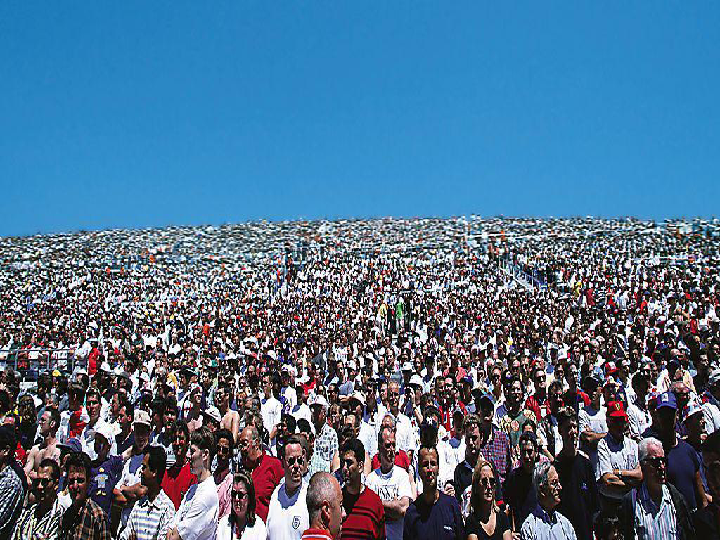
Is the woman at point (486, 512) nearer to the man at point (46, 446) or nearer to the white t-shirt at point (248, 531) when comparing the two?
the white t-shirt at point (248, 531)

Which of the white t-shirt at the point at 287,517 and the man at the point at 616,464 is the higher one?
the man at the point at 616,464

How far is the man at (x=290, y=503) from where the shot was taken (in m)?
3.91

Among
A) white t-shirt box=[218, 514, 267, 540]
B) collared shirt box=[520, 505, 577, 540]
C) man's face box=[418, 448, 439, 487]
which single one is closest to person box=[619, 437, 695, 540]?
collared shirt box=[520, 505, 577, 540]

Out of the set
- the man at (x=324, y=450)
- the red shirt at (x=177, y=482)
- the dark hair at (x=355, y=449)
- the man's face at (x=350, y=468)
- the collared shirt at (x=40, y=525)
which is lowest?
the collared shirt at (x=40, y=525)

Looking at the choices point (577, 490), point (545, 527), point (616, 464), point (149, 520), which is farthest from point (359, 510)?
point (616, 464)

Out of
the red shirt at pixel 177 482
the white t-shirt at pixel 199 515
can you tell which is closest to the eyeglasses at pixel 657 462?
→ the white t-shirt at pixel 199 515

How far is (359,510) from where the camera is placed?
3.75 metres

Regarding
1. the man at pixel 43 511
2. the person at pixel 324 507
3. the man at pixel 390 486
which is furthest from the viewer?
the man at pixel 390 486

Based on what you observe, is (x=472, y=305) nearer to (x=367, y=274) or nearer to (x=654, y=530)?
(x=367, y=274)

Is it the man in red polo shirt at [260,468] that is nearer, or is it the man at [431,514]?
the man at [431,514]

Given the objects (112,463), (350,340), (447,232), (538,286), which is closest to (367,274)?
(538,286)

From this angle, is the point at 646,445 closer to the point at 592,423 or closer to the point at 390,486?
the point at 390,486

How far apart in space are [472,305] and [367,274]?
10748 millimetres

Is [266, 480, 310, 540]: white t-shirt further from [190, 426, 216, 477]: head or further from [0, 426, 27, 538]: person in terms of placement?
[0, 426, 27, 538]: person
